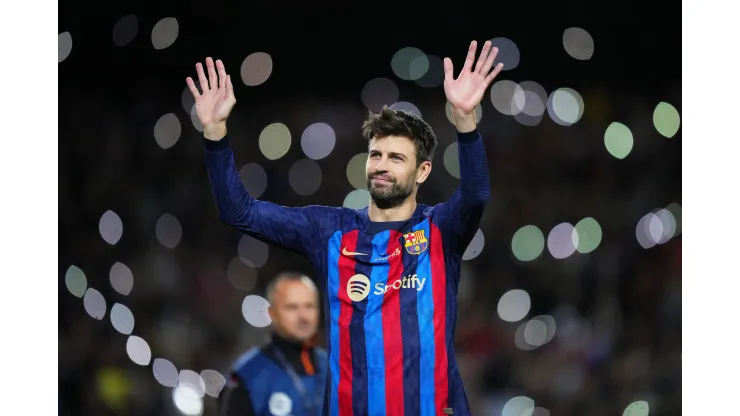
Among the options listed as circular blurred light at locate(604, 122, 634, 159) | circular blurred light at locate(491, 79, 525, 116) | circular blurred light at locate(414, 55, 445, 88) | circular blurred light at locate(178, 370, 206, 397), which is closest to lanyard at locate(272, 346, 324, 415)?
circular blurred light at locate(178, 370, 206, 397)

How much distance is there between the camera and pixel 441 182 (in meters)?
4.01

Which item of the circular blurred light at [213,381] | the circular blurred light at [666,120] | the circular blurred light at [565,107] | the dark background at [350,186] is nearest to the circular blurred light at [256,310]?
the dark background at [350,186]

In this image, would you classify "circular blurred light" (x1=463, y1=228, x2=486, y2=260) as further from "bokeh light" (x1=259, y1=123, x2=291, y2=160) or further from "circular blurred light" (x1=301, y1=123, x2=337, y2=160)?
"bokeh light" (x1=259, y1=123, x2=291, y2=160)

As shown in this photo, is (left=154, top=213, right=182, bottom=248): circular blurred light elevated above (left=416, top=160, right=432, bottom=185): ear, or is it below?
below

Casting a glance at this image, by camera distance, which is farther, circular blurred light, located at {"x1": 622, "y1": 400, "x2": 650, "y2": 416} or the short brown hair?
circular blurred light, located at {"x1": 622, "y1": 400, "x2": 650, "y2": 416}

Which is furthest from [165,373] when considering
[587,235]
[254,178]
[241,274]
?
[587,235]

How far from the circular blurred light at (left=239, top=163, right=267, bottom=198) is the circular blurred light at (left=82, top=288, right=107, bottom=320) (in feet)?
2.80

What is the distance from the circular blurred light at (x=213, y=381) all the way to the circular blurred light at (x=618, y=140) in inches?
83.6

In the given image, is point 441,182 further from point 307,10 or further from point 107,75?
point 107,75

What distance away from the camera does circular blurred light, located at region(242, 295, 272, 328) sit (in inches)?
157

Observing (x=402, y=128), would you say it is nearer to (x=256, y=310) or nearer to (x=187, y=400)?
(x=256, y=310)

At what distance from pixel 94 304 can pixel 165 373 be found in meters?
0.46

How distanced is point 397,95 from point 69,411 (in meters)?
2.08

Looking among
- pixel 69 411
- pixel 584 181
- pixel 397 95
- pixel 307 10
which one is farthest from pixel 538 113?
pixel 69 411
